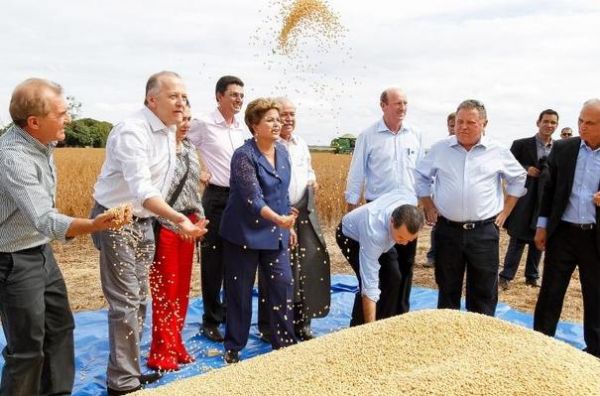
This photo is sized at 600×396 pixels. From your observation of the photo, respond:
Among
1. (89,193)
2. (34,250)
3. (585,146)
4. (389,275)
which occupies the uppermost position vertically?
(585,146)

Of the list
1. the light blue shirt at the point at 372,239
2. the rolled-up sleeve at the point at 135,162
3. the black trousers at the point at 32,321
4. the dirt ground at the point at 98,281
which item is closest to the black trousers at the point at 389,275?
the light blue shirt at the point at 372,239

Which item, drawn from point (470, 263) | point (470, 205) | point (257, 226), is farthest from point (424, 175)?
point (257, 226)

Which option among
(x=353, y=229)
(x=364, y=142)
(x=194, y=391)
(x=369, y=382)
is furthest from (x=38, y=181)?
(x=364, y=142)

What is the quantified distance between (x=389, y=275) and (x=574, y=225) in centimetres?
120

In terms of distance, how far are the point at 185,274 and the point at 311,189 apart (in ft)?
3.37

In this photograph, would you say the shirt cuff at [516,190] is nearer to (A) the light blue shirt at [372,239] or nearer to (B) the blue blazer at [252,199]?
(A) the light blue shirt at [372,239]

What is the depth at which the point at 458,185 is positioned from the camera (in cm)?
366

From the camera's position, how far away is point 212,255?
391 cm

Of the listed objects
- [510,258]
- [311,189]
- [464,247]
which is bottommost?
[510,258]

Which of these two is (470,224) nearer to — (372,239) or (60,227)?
(372,239)

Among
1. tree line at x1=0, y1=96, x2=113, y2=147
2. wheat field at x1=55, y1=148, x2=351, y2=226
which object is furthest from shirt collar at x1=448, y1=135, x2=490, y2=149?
tree line at x1=0, y1=96, x2=113, y2=147

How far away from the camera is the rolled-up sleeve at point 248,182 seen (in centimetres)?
324

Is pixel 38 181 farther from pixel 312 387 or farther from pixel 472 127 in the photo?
pixel 472 127

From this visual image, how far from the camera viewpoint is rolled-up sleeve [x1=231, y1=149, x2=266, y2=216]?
3.24 metres
